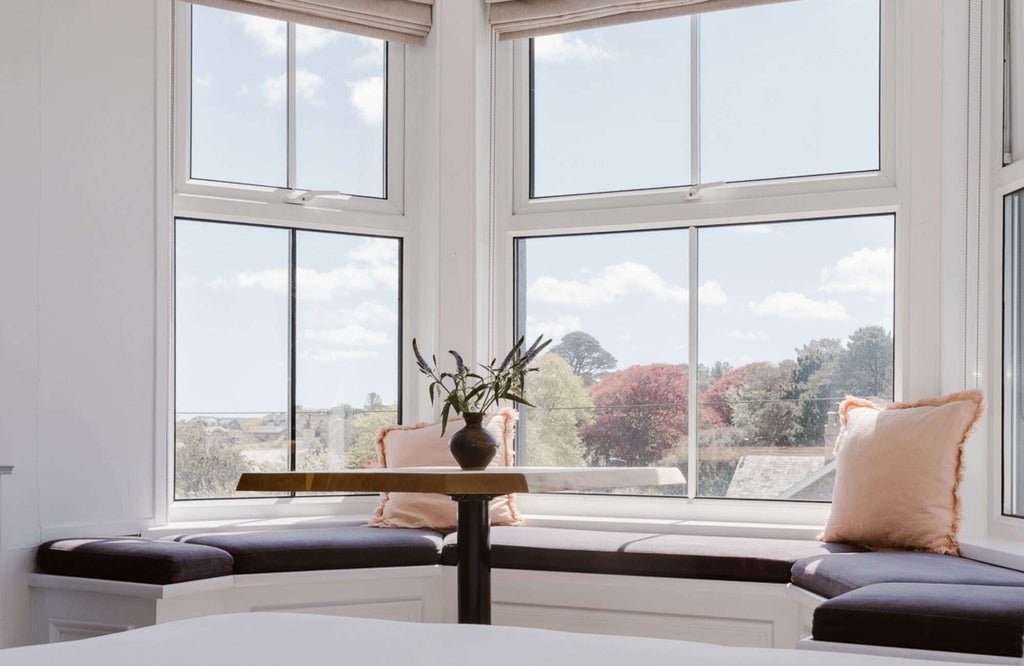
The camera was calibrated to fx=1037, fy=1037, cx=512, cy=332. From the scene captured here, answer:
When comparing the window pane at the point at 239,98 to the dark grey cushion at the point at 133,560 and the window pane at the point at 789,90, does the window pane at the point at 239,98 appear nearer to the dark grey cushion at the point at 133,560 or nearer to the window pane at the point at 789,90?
the dark grey cushion at the point at 133,560

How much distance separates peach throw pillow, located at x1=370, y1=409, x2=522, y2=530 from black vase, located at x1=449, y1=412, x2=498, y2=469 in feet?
3.28

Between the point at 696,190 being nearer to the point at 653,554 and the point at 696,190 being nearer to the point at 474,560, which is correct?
the point at 653,554

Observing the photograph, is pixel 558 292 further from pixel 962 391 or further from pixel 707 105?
pixel 962 391

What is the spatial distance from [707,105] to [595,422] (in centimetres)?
131

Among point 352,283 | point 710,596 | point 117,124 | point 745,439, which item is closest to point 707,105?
point 745,439

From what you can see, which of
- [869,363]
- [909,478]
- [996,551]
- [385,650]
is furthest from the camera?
[869,363]

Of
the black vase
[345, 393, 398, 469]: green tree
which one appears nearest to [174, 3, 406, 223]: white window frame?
[345, 393, 398, 469]: green tree

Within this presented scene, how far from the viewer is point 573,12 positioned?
4.09 meters

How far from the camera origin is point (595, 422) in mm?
4102

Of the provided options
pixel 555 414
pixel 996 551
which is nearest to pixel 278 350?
pixel 555 414

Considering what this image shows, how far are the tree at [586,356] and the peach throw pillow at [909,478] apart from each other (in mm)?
1085

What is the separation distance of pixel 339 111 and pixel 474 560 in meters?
2.30

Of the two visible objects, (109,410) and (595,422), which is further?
(595,422)

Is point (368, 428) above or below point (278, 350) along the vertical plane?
below
